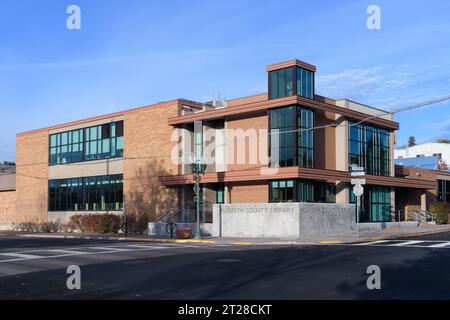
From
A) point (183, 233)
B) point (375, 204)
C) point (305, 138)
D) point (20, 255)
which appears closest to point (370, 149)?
point (375, 204)

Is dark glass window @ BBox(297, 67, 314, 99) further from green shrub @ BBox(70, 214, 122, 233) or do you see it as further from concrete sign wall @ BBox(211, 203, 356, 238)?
green shrub @ BBox(70, 214, 122, 233)

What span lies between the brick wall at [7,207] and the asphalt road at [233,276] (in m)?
38.3

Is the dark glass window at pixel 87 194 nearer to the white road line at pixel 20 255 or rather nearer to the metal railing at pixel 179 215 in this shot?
the metal railing at pixel 179 215

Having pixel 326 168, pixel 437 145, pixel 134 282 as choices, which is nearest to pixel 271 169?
pixel 326 168

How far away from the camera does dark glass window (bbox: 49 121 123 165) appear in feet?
143

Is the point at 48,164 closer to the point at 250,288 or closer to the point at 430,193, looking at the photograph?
the point at 430,193

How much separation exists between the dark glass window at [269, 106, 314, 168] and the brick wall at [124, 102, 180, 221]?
8103 mm

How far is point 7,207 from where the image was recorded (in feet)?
186

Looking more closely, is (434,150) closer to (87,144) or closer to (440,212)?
(440,212)

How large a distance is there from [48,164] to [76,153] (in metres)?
4.54

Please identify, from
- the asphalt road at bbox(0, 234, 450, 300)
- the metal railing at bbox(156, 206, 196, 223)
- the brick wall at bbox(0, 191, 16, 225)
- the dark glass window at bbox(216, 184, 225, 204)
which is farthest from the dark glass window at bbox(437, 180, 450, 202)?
the brick wall at bbox(0, 191, 16, 225)

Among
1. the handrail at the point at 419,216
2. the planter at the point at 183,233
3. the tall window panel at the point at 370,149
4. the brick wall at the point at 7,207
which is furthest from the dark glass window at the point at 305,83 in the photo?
the brick wall at the point at 7,207

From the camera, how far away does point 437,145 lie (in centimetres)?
9881

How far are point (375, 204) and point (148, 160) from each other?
683 inches
